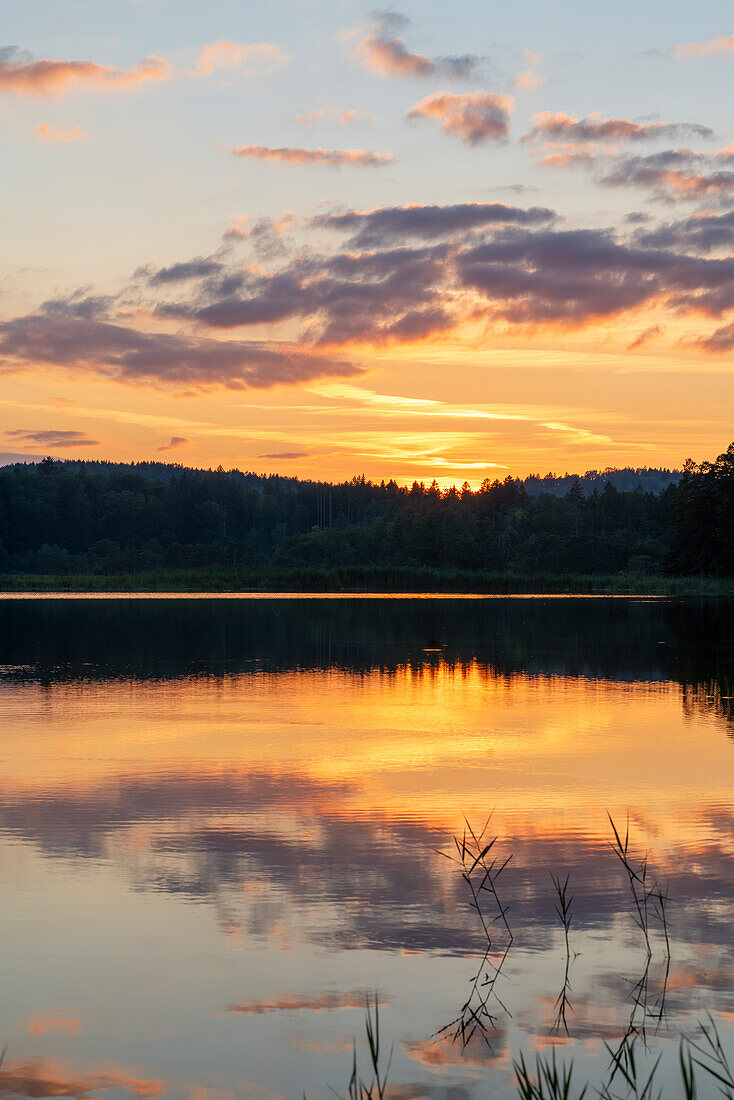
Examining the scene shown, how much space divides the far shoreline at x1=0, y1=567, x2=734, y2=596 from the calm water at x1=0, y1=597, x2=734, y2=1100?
82520mm

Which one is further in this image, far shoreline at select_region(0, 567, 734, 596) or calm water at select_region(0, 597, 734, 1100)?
far shoreline at select_region(0, 567, 734, 596)

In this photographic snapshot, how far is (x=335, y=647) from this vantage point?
45.0 metres

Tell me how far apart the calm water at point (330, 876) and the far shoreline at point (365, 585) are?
82.5 meters

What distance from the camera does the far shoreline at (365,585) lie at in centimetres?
11344

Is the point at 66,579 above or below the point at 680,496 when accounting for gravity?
below

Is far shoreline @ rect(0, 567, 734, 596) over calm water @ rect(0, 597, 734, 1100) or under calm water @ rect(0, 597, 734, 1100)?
under

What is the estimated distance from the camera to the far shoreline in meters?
113

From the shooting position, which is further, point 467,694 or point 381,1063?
point 467,694

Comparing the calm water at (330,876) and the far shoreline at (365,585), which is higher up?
the calm water at (330,876)

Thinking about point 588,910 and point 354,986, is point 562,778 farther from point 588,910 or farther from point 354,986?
point 354,986

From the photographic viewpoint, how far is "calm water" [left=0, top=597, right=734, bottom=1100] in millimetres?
8656

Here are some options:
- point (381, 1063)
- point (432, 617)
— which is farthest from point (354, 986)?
point (432, 617)

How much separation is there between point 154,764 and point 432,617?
1905 inches

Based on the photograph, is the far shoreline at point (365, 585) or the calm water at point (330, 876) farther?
the far shoreline at point (365, 585)
